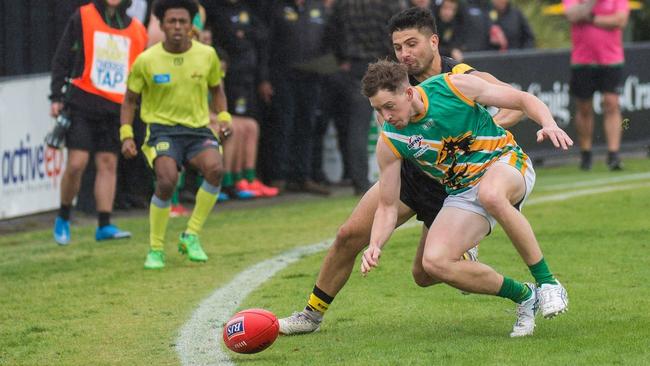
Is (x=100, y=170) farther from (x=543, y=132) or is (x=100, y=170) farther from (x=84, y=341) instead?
(x=543, y=132)

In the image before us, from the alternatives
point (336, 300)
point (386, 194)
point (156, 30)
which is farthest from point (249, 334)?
point (156, 30)

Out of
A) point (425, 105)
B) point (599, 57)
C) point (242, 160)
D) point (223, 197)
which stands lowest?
point (223, 197)

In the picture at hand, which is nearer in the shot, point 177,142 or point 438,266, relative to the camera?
point 438,266

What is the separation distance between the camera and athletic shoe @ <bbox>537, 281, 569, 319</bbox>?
7.24 meters

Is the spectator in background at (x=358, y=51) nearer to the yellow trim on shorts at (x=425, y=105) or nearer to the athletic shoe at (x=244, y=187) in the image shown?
the athletic shoe at (x=244, y=187)

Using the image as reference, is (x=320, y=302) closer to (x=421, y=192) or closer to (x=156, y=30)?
(x=421, y=192)

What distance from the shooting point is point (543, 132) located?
690 centimetres

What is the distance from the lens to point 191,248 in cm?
1099

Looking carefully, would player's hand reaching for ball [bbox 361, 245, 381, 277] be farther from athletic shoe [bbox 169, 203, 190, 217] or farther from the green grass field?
athletic shoe [bbox 169, 203, 190, 217]

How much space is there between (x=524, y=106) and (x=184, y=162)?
14.1 ft

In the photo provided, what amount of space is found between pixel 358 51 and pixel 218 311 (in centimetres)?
712

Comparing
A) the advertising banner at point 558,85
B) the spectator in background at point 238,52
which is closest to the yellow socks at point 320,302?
the spectator in background at point 238,52

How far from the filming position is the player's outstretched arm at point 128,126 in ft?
35.8

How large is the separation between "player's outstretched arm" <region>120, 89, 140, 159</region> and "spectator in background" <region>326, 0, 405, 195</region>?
192 inches
